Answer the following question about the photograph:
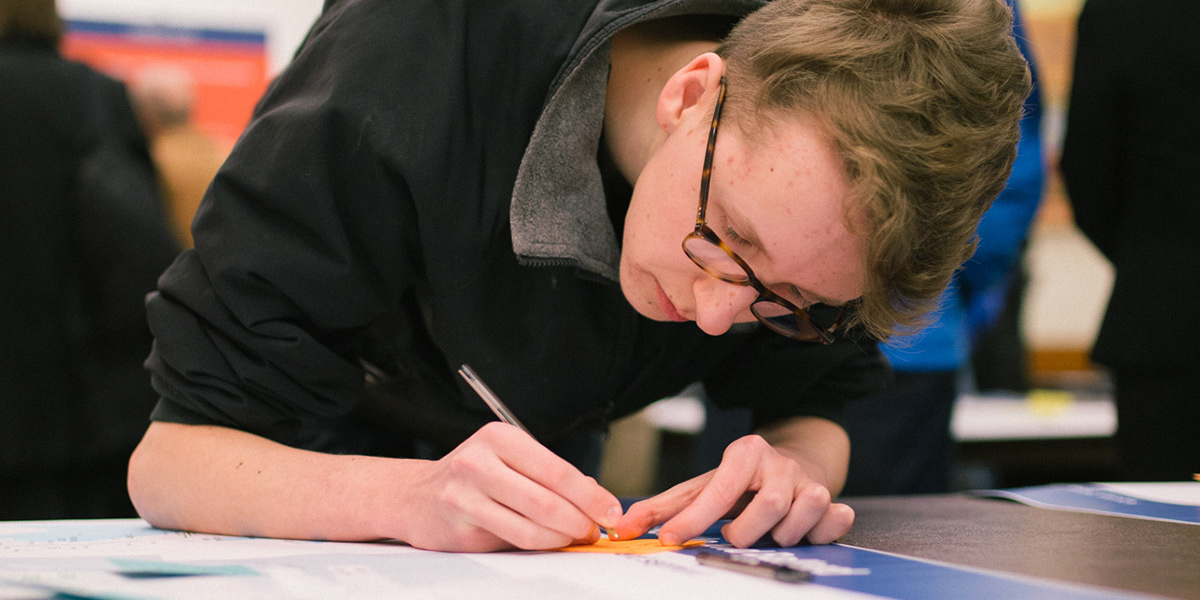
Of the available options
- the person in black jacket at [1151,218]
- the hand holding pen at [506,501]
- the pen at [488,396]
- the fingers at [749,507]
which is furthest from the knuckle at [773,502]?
the person in black jacket at [1151,218]

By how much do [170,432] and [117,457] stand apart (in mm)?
1185

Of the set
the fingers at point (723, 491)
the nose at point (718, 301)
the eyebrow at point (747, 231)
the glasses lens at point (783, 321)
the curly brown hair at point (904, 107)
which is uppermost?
the curly brown hair at point (904, 107)

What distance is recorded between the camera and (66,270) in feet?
6.25

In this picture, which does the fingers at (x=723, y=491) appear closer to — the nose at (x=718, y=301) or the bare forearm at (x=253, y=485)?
the nose at (x=718, y=301)

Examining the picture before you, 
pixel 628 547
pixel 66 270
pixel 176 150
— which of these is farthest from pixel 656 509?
pixel 176 150

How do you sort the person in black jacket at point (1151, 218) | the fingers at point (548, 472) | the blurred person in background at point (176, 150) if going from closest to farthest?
the fingers at point (548, 472) → the person in black jacket at point (1151, 218) → the blurred person in background at point (176, 150)

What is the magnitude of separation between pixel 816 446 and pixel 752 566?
18.1 inches

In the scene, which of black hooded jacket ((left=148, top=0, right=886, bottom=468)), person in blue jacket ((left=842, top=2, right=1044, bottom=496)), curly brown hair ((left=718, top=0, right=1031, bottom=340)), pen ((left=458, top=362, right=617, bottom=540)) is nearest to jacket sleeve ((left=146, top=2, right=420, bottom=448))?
black hooded jacket ((left=148, top=0, right=886, bottom=468))

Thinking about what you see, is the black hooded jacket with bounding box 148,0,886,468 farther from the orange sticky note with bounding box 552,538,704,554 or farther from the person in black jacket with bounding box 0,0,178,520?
the person in black jacket with bounding box 0,0,178,520

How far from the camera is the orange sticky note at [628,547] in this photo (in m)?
0.84

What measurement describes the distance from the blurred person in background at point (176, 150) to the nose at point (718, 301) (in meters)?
1.40

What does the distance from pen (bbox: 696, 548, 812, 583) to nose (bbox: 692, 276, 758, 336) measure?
0.22m

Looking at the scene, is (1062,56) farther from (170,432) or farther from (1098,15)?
(170,432)

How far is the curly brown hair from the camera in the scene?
0.80 meters
